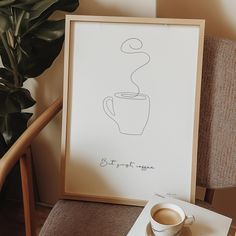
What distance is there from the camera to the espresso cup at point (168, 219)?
0.93 metres

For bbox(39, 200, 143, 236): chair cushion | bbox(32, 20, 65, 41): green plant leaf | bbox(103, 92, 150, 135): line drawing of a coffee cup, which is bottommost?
bbox(39, 200, 143, 236): chair cushion

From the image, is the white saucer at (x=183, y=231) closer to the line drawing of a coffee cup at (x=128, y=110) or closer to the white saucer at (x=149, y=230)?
the white saucer at (x=149, y=230)

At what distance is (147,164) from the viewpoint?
1.13 metres

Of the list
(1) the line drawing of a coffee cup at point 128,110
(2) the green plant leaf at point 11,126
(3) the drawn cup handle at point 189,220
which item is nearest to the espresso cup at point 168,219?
(3) the drawn cup handle at point 189,220

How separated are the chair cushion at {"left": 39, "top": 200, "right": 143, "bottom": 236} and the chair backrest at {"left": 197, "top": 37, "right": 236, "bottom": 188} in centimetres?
24

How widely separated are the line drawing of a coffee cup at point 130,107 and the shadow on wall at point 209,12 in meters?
0.19

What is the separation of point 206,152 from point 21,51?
2.02 ft

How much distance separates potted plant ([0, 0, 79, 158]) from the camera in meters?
1.14

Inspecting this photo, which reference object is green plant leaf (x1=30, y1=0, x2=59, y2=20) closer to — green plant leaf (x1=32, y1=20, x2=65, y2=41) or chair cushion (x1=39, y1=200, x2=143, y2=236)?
green plant leaf (x1=32, y1=20, x2=65, y2=41)

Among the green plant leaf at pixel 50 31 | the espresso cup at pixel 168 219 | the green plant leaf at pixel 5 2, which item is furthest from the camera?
the green plant leaf at pixel 50 31

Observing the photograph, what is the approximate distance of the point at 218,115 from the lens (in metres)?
1.10

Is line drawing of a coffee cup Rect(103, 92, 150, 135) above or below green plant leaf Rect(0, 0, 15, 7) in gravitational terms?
below

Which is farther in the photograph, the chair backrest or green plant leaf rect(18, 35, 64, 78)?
green plant leaf rect(18, 35, 64, 78)

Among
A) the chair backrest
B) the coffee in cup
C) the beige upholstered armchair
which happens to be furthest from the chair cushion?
the chair backrest
